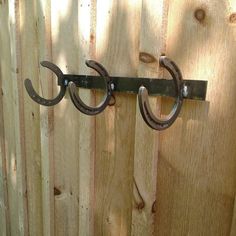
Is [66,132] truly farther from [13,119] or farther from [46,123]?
[13,119]

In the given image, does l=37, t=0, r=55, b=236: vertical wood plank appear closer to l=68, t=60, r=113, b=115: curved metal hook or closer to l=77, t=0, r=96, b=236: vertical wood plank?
l=77, t=0, r=96, b=236: vertical wood plank

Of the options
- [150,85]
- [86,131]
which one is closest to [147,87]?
[150,85]

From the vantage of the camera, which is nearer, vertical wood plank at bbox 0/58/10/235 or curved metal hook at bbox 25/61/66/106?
curved metal hook at bbox 25/61/66/106

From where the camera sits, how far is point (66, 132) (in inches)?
46.0

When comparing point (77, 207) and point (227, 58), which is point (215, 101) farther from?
point (77, 207)

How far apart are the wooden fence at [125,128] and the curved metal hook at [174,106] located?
0.18ft

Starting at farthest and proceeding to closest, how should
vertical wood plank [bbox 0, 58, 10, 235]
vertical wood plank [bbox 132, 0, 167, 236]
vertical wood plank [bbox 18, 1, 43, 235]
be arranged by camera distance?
vertical wood plank [bbox 0, 58, 10, 235], vertical wood plank [bbox 18, 1, 43, 235], vertical wood plank [bbox 132, 0, 167, 236]

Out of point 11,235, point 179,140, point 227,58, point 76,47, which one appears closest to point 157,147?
point 179,140

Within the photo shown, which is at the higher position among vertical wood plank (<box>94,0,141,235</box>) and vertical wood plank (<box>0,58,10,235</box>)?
vertical wood plank (<box>94,0,141,235</box>)

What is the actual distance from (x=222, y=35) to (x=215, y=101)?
6.3 inches

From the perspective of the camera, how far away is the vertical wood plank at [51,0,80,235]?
107 cm

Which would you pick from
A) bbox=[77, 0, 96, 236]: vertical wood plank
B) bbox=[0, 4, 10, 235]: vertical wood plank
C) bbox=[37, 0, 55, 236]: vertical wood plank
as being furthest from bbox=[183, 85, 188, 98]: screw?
bbox=[0, 4, 10, 235]: vertical wood plank

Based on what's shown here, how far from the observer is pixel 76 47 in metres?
1.05

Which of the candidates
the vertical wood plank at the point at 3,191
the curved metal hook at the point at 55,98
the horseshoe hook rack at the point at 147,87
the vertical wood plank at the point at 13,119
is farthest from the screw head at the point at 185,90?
the vertical wood plank at the point at 3,191
